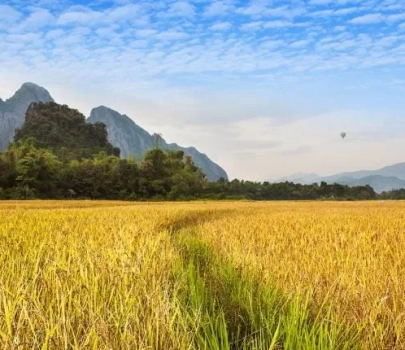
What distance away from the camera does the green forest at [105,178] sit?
53.2 metres

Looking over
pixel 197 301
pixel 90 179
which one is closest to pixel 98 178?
pixel 90 179

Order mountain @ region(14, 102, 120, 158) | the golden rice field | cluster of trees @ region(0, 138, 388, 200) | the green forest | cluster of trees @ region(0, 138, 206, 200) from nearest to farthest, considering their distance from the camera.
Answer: the golden rice field → cluster of trees @ region(0, 138, 206, 200) → cluster of trees @ region(0, 138, 388, 200) → the green forest → mountain @ region(14, 102, 120, 158)

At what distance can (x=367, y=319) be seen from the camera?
2230mm

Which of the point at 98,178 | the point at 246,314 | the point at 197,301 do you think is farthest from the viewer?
the point at 98,178

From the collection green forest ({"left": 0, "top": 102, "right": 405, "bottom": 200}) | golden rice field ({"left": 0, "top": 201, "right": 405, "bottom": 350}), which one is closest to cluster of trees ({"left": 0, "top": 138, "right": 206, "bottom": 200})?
green forest ({"left": 0, "top": 102, "right": 405, "bottom": 200})

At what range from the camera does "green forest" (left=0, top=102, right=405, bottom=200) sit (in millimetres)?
53219

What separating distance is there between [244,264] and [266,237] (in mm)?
1951

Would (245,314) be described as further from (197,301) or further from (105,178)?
(105,178)

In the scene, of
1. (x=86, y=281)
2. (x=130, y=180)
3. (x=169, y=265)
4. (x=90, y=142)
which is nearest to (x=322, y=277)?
(x=169, y=265)

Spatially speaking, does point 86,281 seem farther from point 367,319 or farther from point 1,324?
point 367,319

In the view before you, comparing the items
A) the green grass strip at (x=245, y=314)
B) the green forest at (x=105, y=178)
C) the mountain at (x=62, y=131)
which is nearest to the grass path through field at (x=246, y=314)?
the green grass strip at (x=245, y=314)

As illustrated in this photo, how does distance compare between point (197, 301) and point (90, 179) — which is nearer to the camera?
point (197, 301)

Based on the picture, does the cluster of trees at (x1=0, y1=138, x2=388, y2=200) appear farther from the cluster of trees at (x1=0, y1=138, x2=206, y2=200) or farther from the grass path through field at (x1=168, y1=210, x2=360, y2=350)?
the grass path through field at (x1=168, y1=210, x2=360, y2=350)

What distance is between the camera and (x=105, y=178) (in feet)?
197
